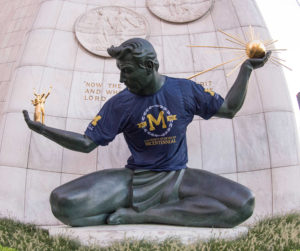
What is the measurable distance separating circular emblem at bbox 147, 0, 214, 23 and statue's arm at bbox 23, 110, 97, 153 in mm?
3571

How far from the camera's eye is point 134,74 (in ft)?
15.8

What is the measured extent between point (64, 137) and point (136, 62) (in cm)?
124

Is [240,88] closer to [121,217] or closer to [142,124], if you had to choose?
[142,124]

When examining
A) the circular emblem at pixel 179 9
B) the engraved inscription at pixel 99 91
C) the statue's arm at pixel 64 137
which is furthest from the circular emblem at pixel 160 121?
the circular emblem at pixel 179 9

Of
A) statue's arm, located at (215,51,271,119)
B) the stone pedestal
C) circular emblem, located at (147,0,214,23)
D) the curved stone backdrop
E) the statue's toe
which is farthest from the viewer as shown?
circular emblem, located at (147,0,214,23)

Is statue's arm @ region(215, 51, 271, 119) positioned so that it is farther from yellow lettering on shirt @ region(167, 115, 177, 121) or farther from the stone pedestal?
the stone pedestal

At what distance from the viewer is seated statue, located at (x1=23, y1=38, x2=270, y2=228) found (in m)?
4.70

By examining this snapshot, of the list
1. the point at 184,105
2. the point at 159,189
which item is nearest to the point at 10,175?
the point at 159,189

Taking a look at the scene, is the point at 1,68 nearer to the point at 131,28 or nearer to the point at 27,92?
the point at 27,92

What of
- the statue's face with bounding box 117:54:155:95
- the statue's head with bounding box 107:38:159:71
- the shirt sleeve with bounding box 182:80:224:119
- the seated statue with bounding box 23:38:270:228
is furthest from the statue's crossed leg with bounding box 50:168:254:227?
the statue's head with bounding box 107:38:159:71

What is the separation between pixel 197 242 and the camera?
163 inches

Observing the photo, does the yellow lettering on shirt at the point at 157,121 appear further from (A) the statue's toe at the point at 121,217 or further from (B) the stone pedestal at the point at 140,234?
(B) the stone pedestal at the point at 140,234

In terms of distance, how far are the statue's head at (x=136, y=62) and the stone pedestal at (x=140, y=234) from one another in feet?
5.52

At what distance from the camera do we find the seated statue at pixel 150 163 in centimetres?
470
